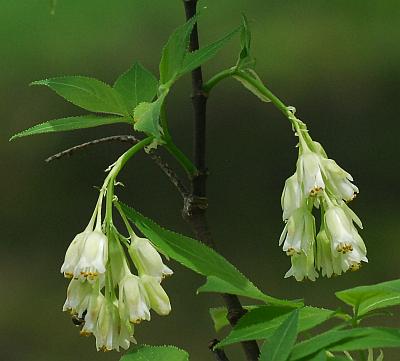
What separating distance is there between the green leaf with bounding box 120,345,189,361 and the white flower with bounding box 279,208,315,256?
75 mm

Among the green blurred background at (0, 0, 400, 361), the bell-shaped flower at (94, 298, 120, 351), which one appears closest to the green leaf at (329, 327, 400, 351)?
the bell-shaped flower at (94, 298, 120, 351)

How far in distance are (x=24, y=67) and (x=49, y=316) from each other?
58 cm

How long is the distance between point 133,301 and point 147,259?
0.07 ft

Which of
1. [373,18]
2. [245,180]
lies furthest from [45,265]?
→ [373,18]

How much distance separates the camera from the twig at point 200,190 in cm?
40

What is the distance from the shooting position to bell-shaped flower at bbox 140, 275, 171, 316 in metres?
0.37

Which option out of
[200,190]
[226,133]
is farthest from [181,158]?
[226,133]

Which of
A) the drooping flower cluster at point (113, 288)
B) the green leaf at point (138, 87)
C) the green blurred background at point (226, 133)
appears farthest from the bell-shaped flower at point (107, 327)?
the green blurred background at point (226, 133)

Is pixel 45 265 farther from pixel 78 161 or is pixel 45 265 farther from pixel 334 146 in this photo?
pixel 334 146

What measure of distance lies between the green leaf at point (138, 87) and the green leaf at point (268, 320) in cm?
12

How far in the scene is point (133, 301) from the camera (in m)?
0.36

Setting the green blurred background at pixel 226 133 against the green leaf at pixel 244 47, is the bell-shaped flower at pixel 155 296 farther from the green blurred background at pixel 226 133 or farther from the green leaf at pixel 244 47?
the green blurred background at pixel 226 133

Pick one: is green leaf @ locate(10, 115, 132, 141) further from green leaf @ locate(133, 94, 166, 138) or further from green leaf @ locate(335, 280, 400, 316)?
green leaf @ locate(335, 280, 400, 316)

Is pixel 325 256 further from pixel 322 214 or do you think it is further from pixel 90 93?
pixel 90 93
